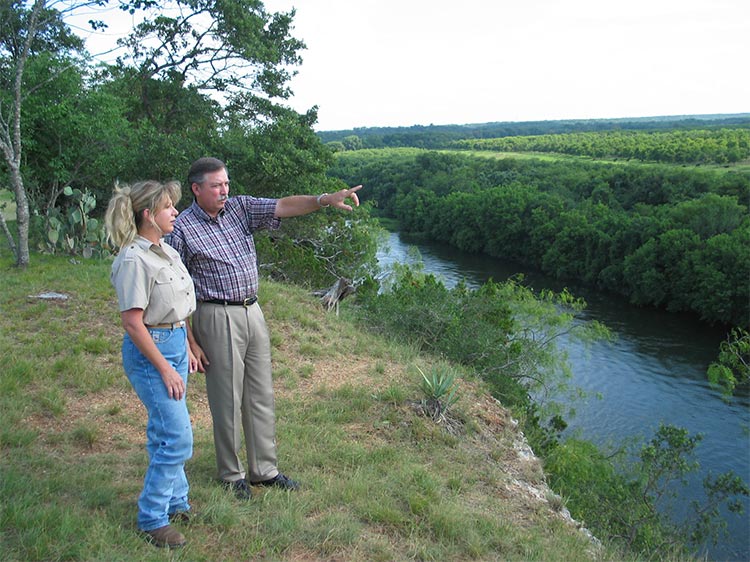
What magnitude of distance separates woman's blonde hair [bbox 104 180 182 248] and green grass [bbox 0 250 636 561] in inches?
55.0

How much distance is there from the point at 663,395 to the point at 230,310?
2021 cm

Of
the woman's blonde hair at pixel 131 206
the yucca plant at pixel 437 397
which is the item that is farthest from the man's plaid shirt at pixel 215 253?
the yucca plant at pixel 437 397

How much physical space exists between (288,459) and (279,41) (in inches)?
610

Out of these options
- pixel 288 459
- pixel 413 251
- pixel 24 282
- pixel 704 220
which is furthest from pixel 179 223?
pixel 704 220

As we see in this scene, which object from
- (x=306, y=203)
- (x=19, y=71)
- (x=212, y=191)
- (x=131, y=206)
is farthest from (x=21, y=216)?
(x=131, y=206)

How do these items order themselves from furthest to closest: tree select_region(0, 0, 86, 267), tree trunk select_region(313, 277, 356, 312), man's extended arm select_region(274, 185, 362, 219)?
1. tree trunk select_region(313, 277, 356, 312)
2. tree select_region(0, 0, 86, 267)
3. man's extended arm select_region(274, 185, 362, 219)

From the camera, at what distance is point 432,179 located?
72438 millimetres

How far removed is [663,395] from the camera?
67.0 ft

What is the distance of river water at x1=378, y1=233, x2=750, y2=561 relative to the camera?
15.4 metres

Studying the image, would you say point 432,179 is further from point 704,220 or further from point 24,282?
point 24,282

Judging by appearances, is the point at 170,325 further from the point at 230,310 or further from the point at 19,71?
the point at 19,71

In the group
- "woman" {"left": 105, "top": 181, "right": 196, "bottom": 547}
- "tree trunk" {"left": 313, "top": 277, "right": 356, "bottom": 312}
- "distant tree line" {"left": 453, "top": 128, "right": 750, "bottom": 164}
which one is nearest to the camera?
"woman" {"left": 105, "top": 181, "right": 196, "bottom": 547}

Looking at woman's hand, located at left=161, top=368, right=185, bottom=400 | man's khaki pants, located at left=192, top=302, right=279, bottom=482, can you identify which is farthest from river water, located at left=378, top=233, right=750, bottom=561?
woman's hand, located at left=161, top=368, right=185, bottom=400

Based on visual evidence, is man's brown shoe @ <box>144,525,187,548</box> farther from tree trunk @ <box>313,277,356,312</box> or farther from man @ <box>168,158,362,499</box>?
tree trunk @ <box>313,277,356,312</box>
